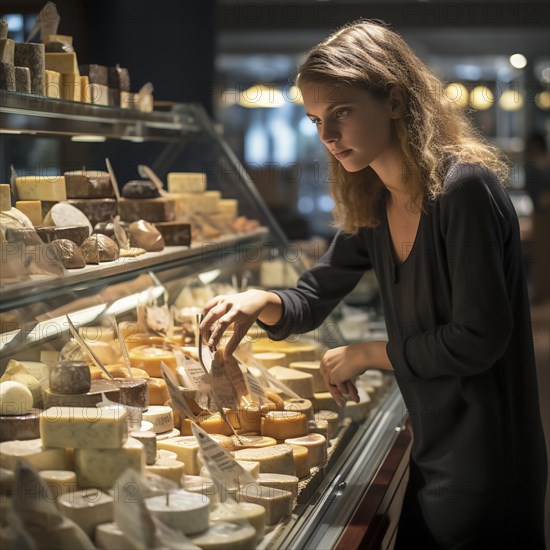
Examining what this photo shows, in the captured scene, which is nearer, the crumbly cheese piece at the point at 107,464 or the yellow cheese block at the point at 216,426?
the crumbly cheese piece at the point at 107,464

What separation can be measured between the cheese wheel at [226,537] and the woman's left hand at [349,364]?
64 cm

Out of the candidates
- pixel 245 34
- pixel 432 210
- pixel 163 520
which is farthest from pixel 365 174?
pixel 245 34

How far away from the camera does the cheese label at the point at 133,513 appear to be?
4.91 ft

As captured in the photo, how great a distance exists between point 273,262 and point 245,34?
7.14 metres

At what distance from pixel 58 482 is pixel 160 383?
654 mm

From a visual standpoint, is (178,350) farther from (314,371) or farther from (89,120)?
(89,120)

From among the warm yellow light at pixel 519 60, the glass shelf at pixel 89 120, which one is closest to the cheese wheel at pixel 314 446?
the glass shelf at pixel 89 120

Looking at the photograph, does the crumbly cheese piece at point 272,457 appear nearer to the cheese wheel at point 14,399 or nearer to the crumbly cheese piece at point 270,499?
the crumbly cheese piece at point 270,499

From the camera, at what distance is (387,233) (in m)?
2.25

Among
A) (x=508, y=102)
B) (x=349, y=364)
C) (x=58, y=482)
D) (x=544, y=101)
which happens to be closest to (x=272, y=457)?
(x=349, y=364)

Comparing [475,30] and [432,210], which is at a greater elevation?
[475,30]

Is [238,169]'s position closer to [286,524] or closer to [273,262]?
[273,262]

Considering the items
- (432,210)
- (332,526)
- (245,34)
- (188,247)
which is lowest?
(332,526)

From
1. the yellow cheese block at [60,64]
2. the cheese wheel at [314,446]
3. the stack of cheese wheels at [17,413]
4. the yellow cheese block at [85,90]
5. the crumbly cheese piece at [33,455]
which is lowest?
the cheese wheel at [314,446]
